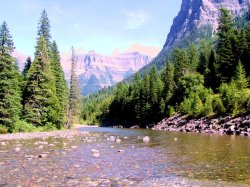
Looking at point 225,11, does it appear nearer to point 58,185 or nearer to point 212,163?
point 212,163

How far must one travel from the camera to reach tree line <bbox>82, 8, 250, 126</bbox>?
69500 mm

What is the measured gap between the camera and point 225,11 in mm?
101688

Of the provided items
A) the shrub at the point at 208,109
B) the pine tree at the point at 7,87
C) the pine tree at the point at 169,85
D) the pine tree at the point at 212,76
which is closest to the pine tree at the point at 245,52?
the pine tree at the point at 212,76

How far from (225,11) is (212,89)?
2752 cm

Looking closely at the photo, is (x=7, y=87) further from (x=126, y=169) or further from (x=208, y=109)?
(x=208, y=109)

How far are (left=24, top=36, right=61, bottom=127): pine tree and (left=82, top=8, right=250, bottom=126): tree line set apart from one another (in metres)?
32.8

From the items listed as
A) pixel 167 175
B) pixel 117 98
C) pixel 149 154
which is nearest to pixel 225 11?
pixel 117 98

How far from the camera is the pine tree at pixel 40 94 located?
56719mm

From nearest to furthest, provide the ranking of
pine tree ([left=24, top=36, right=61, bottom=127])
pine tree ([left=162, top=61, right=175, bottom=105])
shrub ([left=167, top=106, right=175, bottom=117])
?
pine tree ([left=24, top=36, right=61, bottom=127]) → shrub ([left=167, top=106, right=175, bottom=117]) → pine tree ([left=162, top=61, right=175, bottom=105])

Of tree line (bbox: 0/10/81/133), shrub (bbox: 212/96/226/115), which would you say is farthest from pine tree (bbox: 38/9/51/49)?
shrub (bbox: 212/96/226/115)

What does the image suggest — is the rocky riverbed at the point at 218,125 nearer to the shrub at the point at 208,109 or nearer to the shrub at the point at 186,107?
the shrub at the point at 208,109

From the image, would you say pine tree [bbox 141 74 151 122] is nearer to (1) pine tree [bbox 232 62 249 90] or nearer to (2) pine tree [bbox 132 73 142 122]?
(2) pine tree [bbox 132 73 142 122]

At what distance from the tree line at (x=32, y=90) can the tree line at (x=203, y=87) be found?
106 feet

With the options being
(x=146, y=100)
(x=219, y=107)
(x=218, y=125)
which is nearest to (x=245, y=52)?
(x=219, y=107)
